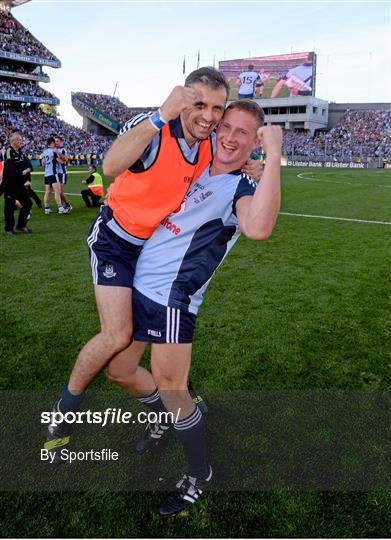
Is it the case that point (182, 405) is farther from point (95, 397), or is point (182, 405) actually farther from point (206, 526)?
point (95, 397)

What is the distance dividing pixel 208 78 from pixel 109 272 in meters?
1.20

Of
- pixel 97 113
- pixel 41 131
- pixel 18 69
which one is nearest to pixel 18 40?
pixel 18 69

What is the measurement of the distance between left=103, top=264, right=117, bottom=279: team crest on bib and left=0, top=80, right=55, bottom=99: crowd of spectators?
5869cm

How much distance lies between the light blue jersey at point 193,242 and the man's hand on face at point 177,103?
0.48 m

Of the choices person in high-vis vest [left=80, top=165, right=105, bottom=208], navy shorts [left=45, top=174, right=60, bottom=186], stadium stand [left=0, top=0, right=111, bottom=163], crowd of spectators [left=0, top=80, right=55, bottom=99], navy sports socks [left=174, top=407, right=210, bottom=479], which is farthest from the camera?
crowd of spectators [left=0, top=80, right=55, bottom=99]

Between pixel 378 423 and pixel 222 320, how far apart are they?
7.22 feet

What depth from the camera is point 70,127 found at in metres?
59.8

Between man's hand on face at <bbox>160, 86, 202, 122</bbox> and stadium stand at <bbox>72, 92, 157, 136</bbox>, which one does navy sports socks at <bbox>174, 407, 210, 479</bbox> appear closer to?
man's hand on face at <bbox>160, 86, 202, 122</bbox>

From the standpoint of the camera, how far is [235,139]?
2.31 m

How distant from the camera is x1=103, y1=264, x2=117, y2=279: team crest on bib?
8.46 feet

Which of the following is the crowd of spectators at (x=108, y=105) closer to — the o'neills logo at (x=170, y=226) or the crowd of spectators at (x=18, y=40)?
the crowd of spectators at (x=18, y=40)

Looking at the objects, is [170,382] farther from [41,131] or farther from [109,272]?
[41,131]

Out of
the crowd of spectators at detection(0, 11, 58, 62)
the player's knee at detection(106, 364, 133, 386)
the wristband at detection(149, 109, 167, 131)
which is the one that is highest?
the crowd of spectators at detection(0, 11, 58, 62)

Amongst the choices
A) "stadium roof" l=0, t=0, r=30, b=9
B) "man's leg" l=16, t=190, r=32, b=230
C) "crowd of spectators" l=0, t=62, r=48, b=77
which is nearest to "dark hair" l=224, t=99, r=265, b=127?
"man's leg" l=16, t=190, r=32, b=230
